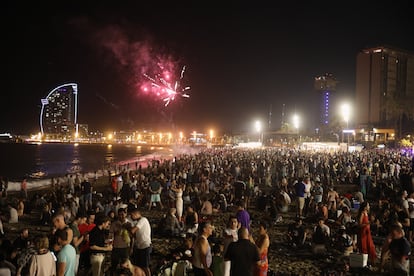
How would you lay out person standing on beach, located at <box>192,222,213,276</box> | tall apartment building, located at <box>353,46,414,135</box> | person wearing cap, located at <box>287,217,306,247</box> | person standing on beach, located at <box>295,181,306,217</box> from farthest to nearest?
1. tall apartment building, located at <box>353,46,414,135</box>
2. person standing on beach, located at <box>295,181,306,217</box>
3. person wearing cap, located at <box>287,217,306,247</box>
4. person standing on beach, located at <box>192,222,213,276</box>

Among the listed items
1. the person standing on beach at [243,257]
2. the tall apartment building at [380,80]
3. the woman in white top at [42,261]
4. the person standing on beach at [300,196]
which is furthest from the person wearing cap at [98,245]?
the tall apartment building at [380,80]

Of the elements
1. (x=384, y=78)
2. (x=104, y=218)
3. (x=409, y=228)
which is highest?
(x=384, y=78)

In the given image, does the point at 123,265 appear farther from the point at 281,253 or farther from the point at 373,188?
the point at 373,188

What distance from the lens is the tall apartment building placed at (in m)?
97.7

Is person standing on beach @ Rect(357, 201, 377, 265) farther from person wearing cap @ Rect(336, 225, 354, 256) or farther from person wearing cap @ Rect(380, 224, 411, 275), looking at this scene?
person wearing cap @ Rect(380, 224, 411, 275)

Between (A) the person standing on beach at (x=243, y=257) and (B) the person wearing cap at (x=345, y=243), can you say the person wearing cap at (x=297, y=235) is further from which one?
(A) the person standing on beach at (x=243, y=257)

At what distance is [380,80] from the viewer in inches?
3868

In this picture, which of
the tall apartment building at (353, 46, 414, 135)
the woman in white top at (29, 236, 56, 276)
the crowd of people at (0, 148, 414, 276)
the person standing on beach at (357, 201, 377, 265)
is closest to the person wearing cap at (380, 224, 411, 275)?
the crowd of people at (0, 148, 414, 276)

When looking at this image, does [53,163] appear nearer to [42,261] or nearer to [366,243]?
[366,243]

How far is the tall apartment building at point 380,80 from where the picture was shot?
97.7m

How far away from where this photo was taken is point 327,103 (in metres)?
197

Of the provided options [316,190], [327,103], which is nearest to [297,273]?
[316,190]

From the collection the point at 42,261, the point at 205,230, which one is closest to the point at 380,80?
the point at 205,230

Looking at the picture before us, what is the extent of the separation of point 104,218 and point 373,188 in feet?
44.4
